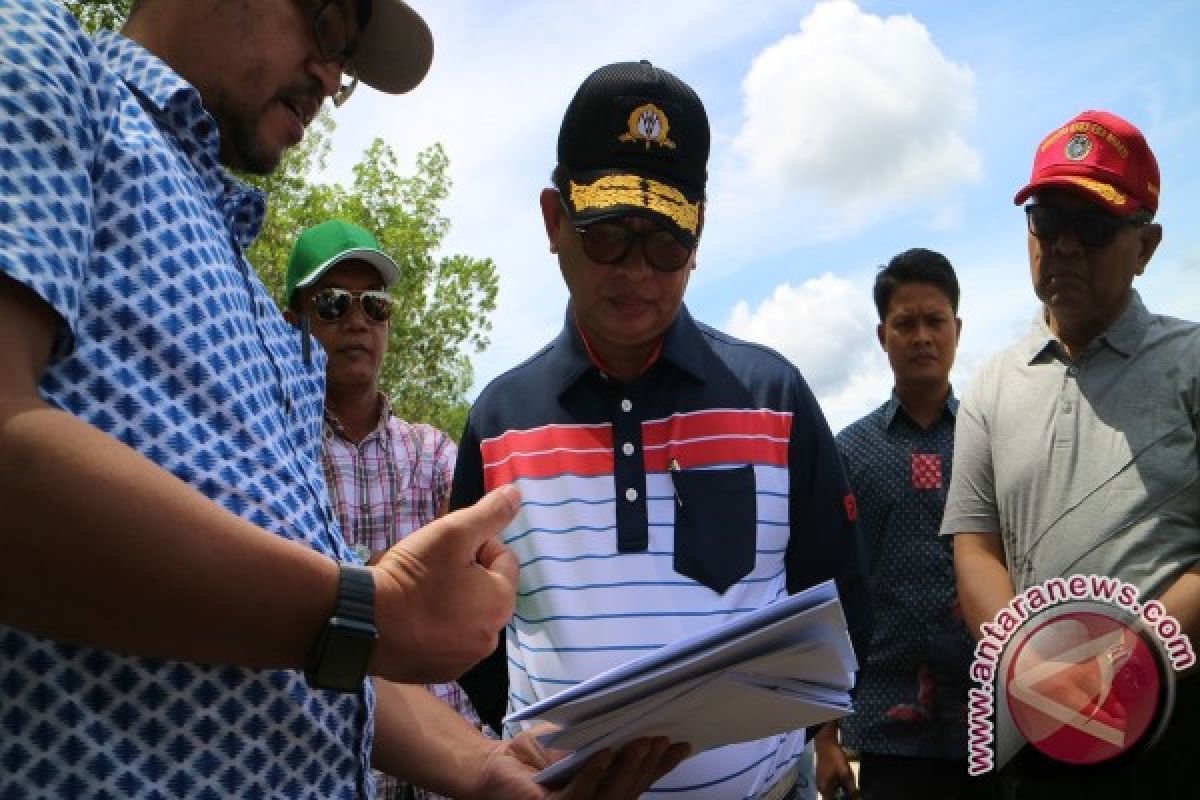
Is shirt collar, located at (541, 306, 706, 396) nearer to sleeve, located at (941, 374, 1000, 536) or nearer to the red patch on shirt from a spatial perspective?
sleeve, located at (941, 374, 1000, 536)

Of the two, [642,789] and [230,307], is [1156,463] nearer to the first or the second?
[642,789]

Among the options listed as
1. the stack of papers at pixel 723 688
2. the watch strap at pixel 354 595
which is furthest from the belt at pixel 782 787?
the watch strap at pixel 354 595

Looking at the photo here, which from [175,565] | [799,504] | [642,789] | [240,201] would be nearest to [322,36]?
[240,201]

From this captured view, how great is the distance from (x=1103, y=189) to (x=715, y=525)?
178 centimetres

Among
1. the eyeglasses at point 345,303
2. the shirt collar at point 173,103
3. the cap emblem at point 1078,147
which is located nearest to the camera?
the shirt collar at point 173,103

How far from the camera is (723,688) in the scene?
1.48 metres

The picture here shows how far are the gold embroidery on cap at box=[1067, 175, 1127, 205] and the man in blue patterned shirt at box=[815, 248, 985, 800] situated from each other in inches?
54.4

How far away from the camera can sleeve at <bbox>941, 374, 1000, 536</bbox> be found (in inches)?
127

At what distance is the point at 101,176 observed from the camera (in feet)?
3.61

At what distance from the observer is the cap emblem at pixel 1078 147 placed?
10.5 ft

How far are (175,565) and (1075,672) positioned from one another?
2.40m

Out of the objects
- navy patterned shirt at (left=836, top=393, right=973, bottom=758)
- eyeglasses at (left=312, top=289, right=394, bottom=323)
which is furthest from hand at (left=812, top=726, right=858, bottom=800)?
eyeglasses at (left=312, top=289, right=394, bottom=323)

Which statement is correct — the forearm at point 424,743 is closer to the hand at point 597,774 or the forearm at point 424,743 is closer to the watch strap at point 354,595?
the hand at point 597,774

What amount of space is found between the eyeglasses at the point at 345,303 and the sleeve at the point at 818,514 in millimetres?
2262
